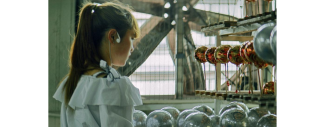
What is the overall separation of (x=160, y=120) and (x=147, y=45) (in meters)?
1.57

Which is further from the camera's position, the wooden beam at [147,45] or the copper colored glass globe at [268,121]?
the wooden beam at [147,45]

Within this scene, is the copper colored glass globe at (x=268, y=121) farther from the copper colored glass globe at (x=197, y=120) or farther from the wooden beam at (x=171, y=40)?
the wooden beam at (x=171, y=40)

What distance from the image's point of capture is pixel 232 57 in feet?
7.08

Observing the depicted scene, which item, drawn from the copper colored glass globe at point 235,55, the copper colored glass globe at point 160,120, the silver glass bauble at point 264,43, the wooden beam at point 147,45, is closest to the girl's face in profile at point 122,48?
the silver glass bauble at point 264,43

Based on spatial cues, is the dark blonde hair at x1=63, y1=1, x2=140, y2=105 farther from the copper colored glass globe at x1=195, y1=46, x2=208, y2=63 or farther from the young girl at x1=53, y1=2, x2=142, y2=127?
the copper colored glass globe at x1=195, y1=46, x2=208, y2=63

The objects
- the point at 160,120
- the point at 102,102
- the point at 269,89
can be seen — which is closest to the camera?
the point at 102,102

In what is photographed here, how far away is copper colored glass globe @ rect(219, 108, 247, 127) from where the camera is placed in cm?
226

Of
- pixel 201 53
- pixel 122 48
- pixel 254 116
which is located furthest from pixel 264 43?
pixel 201 53

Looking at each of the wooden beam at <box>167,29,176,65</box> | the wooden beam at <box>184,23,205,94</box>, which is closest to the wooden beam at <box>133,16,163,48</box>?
the wooden beam at <box>167,29,176,65</box>

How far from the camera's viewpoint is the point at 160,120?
8.70 feet

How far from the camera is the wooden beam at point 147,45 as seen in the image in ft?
13.2

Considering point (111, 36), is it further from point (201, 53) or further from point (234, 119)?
point (201, 53)

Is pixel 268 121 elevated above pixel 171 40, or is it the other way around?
pixel 171 40

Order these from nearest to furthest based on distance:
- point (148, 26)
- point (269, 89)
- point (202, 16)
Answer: point (269, 89) → point (148, 26) → point (202, 16)
